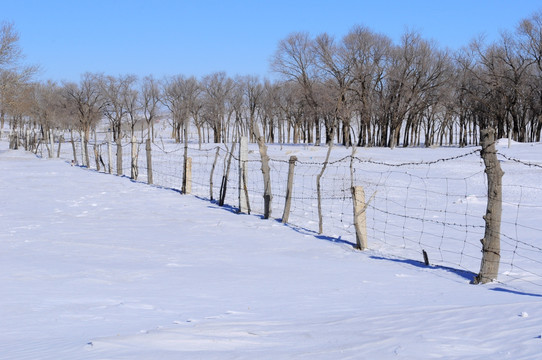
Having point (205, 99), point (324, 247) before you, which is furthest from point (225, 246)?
point (205, 99)

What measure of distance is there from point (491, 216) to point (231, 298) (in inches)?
140

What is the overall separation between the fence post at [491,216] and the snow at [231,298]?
0.29 m

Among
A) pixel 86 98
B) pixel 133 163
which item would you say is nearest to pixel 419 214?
pixel 133 163

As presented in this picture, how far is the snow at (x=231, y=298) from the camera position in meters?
4.15

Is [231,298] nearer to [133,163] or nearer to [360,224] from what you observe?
[360,224]

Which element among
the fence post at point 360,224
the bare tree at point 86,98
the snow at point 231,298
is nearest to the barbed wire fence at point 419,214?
the fence post at point 360,224

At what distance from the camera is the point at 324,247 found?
32.9 feet

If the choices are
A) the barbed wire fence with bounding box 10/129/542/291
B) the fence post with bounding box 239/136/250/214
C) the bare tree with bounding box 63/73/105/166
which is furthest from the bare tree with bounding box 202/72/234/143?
the fence post with bounding box 239/136/250/214

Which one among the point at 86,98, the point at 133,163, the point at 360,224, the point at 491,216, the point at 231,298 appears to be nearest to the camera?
the point at 231,298

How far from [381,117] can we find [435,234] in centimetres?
5086

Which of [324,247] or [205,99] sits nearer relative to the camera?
[324,247]

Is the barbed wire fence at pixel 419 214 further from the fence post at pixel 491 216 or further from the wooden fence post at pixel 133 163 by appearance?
the wooden fence post at pixel 133 163

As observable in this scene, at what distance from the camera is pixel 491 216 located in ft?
24.2

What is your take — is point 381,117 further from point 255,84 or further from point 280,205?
point 280,205
